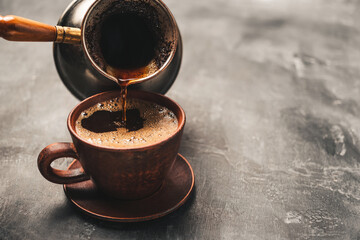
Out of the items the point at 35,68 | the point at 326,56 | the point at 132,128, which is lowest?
the point at 326,56

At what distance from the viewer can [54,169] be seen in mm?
829

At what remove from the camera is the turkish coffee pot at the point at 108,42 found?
0.90 metres

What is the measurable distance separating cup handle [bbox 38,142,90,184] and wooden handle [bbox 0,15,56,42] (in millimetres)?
227

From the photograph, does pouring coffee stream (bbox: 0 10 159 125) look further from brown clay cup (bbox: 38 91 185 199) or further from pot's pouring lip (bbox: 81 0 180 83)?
brown clay cup (bbox: 38 91 185 199)

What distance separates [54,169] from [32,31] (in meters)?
0.28

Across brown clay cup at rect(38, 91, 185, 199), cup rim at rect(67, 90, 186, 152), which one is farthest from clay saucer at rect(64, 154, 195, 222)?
cup rim at rect(67, 90, 186, 152)

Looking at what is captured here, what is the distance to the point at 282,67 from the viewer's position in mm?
1545

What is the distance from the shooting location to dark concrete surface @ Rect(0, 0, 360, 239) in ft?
2.72

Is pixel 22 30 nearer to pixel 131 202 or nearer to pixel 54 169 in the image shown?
pixel 54 169

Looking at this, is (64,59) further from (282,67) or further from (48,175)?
(282,67)

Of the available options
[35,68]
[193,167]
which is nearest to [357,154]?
[193,167]

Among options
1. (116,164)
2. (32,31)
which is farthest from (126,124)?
(32,31)

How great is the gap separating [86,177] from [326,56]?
3.86 ft

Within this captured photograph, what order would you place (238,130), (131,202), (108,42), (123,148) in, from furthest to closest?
(238,130), (108,42), (131,202), (123,148)
